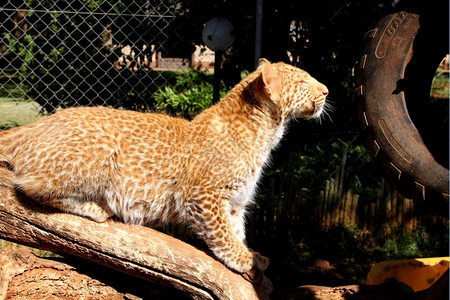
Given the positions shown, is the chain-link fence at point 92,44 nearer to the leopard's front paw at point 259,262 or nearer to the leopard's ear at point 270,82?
the leopard's ear at point 270,82

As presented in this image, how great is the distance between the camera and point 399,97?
438cm

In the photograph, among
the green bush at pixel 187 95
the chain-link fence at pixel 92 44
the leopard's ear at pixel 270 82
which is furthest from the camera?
the green bush at pixel 187 95

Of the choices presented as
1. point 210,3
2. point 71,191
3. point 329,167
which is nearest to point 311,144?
point 329,167

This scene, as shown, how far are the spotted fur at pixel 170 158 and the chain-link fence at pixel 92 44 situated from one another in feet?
8.59

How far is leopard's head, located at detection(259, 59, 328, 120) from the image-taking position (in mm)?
4664

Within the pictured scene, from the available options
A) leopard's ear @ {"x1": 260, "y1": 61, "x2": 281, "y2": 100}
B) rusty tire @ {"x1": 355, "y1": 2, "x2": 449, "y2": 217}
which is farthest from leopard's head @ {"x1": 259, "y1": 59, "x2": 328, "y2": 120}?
rusty tire @ {"x1": 355, "y1": 2, "x2": 449, "y2": 217}

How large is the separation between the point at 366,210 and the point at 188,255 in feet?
12.1

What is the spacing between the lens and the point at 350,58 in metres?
8.15

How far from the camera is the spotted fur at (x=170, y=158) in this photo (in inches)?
164

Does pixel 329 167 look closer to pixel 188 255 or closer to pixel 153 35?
pixel 153 35

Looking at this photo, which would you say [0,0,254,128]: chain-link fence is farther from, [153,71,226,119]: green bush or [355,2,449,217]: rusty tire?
[355,2,449,217]: rusty tire

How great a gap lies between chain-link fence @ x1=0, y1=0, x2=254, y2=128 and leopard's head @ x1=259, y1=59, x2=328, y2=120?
8.05 ft

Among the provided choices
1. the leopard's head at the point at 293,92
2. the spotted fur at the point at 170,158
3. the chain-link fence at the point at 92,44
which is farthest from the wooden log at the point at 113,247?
the chain-link fence at the point at 92,44

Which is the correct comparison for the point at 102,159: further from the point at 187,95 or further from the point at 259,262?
the point at 187,95
